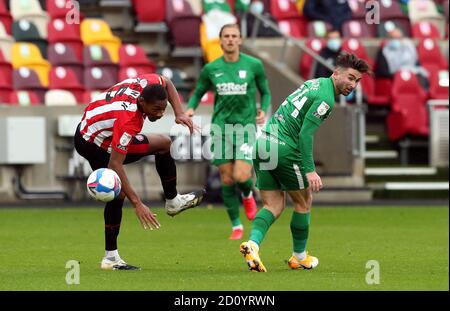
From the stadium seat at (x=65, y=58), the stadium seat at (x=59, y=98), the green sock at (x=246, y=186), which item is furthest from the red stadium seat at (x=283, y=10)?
the green sock at (x=246, y=186)

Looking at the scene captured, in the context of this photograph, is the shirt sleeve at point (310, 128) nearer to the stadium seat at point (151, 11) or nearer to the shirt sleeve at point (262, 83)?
the shirt sleeve at point (262, 83)

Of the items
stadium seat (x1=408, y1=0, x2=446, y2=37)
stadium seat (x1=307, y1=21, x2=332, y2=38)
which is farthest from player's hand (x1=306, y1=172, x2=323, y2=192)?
stadium seat (x1=408, y1=0, x2=446, y2=37)

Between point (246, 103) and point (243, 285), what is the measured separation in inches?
219

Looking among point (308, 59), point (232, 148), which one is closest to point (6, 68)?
point (308, 59)

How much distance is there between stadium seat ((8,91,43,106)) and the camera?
71.6 feet

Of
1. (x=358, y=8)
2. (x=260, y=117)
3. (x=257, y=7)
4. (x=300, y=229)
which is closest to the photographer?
(x=300, y=229)

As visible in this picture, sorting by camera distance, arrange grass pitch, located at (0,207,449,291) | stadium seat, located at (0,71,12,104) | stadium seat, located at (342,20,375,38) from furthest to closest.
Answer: stadium seat, located at (342,20,375,38)
stadium seat, located at (0,71,12,104)
grass pitch, located at (0,207,449,291)

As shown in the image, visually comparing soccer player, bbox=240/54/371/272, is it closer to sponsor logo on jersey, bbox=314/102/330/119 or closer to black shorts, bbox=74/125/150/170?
sponsor logo on jersey, bbox=314/102/330/119

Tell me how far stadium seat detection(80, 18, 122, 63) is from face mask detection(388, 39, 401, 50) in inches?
211

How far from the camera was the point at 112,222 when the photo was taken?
10406 mm

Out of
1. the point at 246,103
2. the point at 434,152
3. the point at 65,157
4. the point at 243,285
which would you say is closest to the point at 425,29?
the point at 434,152

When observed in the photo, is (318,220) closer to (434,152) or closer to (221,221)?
(221,221)

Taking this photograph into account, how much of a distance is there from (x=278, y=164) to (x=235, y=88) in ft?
13.5

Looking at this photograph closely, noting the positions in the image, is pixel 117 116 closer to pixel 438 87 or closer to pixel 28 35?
pixel 28 35
